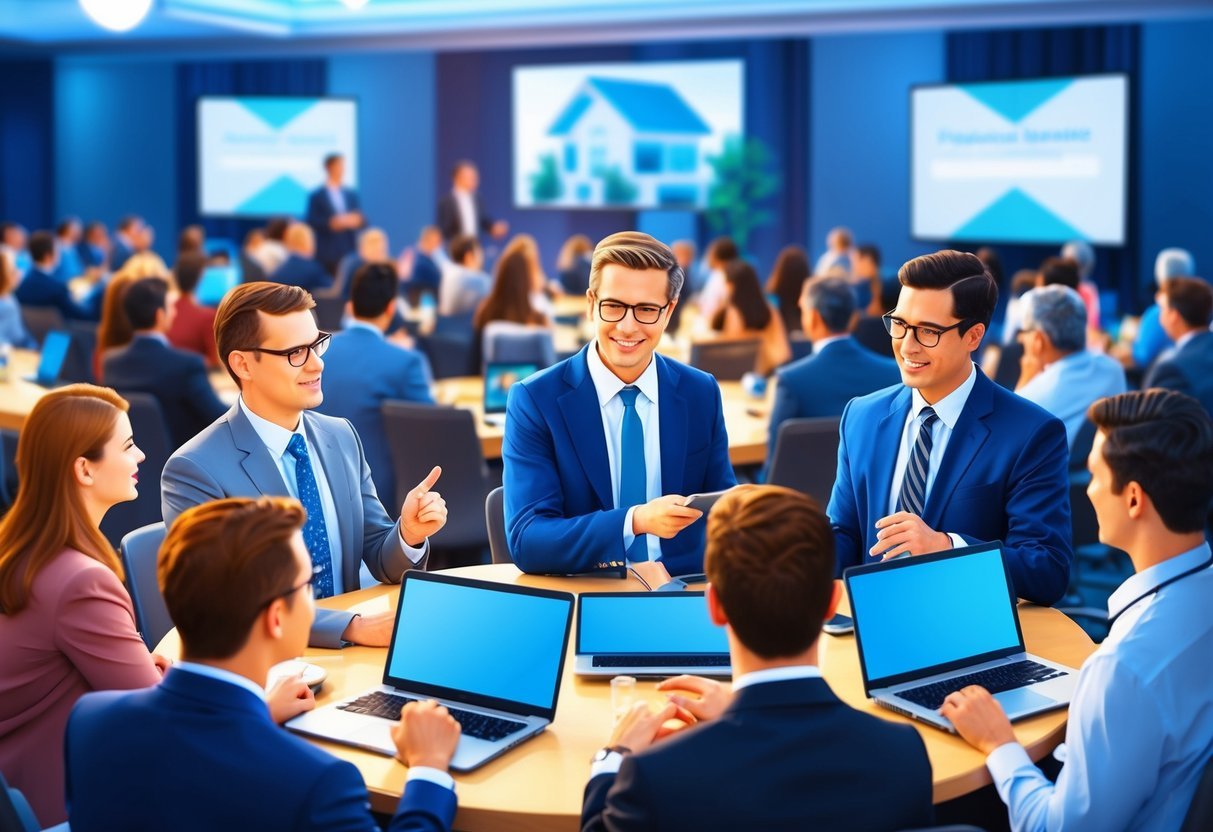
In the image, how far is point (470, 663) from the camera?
2215 millimetres

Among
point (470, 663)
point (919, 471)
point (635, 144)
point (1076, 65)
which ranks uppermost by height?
point (1076, 65)

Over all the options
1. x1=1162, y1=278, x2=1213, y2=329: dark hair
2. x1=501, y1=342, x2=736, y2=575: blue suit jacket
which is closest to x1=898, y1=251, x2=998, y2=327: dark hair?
x1=501, y1=342, x2=736, y2=575: blue suit jacket

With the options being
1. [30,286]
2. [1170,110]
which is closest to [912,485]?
[30,286]

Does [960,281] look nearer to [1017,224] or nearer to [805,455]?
[805,455]

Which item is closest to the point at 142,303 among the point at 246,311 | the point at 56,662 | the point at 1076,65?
the point at 246,311

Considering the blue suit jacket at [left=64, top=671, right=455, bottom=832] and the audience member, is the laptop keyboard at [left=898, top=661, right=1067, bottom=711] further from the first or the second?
the audience member

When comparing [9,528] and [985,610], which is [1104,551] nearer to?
[985,610]

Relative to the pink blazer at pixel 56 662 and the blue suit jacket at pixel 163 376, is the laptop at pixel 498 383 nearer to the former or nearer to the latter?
the blue suit jacket at pixel 163 376

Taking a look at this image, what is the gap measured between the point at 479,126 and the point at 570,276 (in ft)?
15.6

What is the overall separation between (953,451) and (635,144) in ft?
37.7

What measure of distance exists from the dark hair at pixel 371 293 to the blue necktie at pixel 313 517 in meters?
2.18

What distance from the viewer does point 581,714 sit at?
2240 millimetres

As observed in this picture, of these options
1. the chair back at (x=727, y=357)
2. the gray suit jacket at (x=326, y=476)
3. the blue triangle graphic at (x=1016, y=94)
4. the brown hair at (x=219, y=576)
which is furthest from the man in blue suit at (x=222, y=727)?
the blue triangle graphic at (x=1016, y=94)

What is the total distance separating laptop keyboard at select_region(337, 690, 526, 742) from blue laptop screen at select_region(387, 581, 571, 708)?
4 cm
